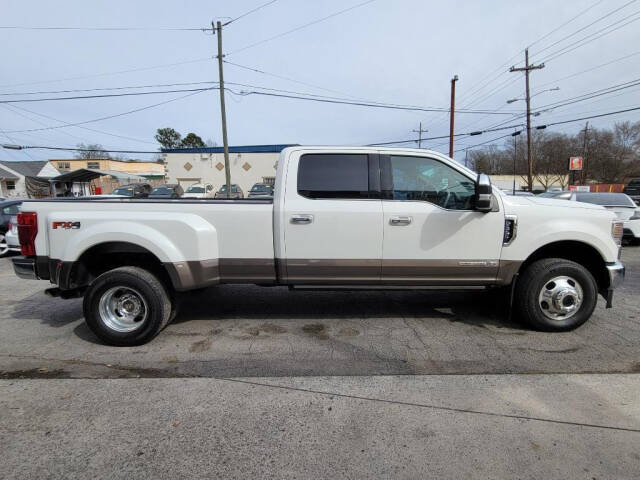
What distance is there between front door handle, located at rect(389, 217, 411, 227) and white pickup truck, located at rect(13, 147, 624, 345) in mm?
11

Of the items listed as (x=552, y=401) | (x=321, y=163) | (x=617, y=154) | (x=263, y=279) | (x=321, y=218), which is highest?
(x=617, y=154)

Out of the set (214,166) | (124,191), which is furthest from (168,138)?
(124,191)

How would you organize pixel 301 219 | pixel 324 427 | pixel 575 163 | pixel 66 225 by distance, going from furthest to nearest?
pixel 575 163 < pixel 301 219 < pixel 66 225 < pixel 324 427

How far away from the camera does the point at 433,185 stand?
12.8 ft

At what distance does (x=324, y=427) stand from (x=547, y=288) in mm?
3031

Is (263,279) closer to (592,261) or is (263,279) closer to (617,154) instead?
(592,261)

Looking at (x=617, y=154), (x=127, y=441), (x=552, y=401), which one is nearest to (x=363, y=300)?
(x=552, y=401)

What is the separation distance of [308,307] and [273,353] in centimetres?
138

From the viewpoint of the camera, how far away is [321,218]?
12.4ft

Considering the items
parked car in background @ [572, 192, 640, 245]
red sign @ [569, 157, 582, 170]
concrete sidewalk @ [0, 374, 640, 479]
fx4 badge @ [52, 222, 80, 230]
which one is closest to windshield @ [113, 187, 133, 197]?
fx4 badge @ [52, 222, 80, 230]

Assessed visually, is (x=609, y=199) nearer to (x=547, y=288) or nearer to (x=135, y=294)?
(x=547, y=288)

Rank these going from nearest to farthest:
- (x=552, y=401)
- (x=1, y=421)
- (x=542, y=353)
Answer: (x=1, y=421) < (x=552, y=401) < (x=542, y=353)

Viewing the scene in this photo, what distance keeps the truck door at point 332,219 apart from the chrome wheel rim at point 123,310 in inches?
62.0

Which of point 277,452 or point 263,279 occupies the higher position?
point 263,279
